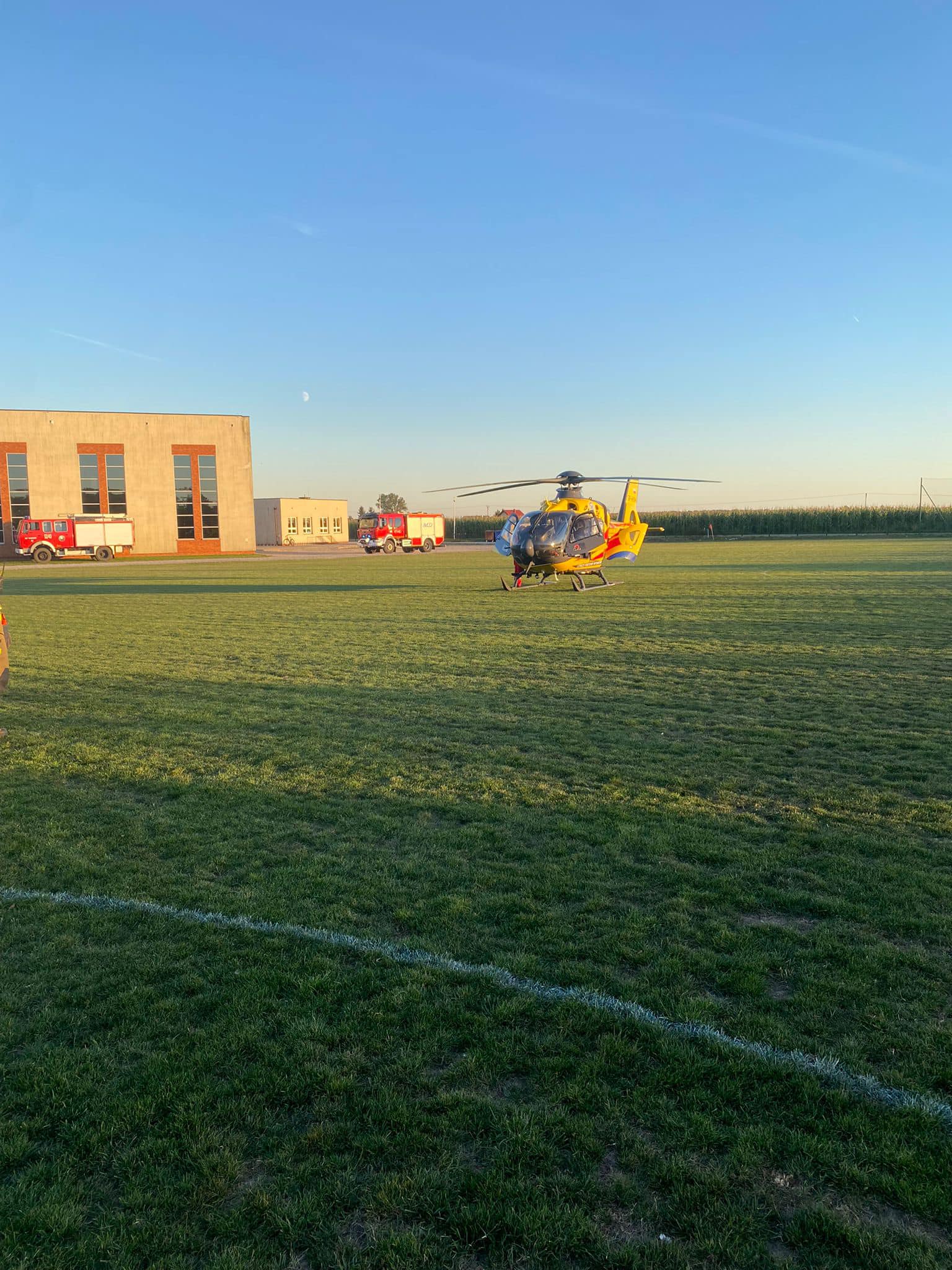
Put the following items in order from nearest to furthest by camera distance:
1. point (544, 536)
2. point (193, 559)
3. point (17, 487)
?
point (544, 536) → point (193, 559) → point (17, 487)

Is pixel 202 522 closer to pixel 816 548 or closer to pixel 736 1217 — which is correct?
pixel 816 548

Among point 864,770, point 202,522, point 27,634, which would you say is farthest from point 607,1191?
point 202,522

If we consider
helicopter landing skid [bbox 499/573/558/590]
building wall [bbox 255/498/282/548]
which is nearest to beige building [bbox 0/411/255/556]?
building wall [bbox 255/498/282/548]

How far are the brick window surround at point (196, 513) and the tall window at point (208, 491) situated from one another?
6.5 inches

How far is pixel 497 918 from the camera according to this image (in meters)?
4.45

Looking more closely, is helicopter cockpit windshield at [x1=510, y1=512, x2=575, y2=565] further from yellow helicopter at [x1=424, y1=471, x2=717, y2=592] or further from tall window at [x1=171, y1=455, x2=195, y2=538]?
tall window at [x1=171, y1=455, x2=195, y2=538]

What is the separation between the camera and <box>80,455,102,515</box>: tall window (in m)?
54.6

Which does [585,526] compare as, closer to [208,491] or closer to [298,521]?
[208,491]

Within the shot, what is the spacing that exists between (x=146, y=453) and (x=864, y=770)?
56162mm

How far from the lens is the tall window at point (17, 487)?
5303 cm

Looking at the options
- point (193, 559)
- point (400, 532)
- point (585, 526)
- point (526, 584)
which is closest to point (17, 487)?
point (193, 559)

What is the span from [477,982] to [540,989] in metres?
0.29

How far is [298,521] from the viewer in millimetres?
77000

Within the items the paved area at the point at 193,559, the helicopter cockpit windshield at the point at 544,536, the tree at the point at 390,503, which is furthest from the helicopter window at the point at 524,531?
the tree at the point at 390,503
